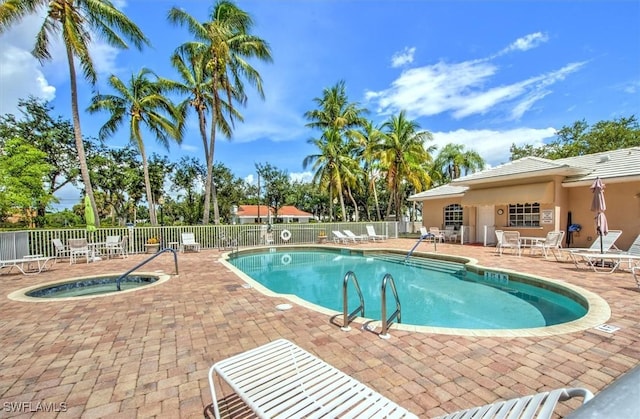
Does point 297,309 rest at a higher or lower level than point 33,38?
lower

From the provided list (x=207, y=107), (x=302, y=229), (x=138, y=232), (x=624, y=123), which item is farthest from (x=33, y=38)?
(x=624, y=123)

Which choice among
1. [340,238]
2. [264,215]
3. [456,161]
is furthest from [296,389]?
[264,215]

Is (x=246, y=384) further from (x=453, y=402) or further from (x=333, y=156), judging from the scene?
(x=333, y=156)

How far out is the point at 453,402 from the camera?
8.30 ft

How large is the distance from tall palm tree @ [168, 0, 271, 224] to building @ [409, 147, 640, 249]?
1433cm

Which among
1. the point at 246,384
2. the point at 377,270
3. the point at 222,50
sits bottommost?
the point at 377,270

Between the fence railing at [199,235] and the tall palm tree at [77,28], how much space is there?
6.64 ft

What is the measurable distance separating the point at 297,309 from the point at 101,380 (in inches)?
111

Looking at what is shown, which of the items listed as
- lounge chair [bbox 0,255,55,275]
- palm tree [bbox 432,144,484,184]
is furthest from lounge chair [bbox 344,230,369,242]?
palm tree [bbox 432,144,484,184]

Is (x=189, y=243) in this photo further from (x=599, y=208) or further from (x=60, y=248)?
(x=599, y=208)

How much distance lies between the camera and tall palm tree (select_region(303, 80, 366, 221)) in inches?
902

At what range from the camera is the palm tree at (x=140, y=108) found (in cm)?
1712

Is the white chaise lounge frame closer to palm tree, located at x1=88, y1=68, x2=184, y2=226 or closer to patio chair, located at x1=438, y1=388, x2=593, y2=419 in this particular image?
patio chair, located at x1=438, y1=388, x2=593, y2=419

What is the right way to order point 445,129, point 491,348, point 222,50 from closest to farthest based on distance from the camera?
point 491,348 < point 222,50 < point 445,129
